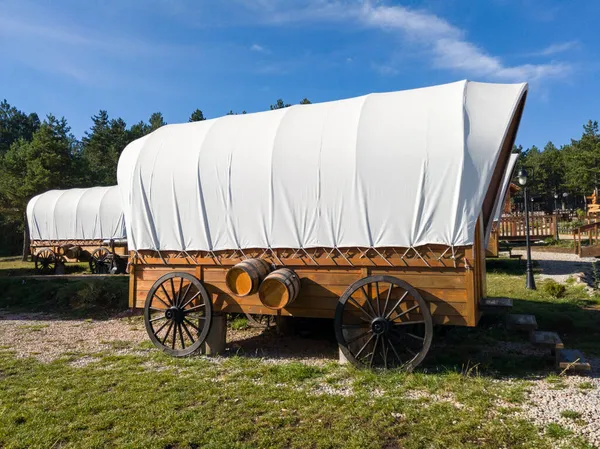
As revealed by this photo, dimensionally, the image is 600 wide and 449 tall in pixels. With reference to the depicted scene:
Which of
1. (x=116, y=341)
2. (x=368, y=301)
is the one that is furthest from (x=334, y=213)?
(x=116, y=341)

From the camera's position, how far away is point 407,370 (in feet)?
15.8

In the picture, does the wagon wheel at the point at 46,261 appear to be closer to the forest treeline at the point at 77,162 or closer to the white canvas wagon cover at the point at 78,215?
the white canvas wagon cover at the point at 78,215

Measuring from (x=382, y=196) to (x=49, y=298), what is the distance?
419 inches

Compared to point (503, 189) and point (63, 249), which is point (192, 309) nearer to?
point (503, 189)

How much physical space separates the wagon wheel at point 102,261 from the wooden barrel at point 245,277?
41.4 feet

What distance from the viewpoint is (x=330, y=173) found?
5.17m

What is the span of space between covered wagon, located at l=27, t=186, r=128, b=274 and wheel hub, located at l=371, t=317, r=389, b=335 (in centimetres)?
1382

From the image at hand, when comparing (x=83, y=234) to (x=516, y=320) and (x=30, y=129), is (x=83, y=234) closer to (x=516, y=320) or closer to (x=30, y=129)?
(x=516, y=320)

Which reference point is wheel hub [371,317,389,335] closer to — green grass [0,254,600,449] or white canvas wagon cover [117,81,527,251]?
green grass [0,254,600,449]

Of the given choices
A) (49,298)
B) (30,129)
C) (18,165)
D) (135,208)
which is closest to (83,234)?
(49,298)

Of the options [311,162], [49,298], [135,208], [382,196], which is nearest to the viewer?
[382,196]

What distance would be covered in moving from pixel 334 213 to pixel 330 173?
500 mm

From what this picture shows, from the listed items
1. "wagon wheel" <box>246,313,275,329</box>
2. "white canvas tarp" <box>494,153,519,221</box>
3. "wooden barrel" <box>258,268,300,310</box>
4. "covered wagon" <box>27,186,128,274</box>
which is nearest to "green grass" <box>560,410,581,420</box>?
"wooden barrel" <box>258,268,300,310</box>

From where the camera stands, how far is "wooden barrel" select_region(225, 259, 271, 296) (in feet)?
16.6
